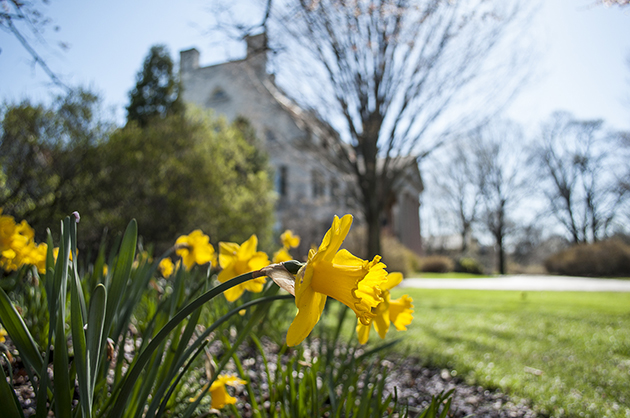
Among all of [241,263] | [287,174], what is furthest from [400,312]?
[287,174]

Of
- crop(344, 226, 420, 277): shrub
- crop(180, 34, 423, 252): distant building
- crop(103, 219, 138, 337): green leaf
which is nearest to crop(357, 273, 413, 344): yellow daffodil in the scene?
crop(103, 219, 138, 337): green leaf

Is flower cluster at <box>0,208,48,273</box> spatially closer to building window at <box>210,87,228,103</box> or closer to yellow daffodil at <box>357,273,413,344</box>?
yellow daffodil at <box>357,273,413,344</box>

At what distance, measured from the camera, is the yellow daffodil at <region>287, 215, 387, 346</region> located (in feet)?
1.89

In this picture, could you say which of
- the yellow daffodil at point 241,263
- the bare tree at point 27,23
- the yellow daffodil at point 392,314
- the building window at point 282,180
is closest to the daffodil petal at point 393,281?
the yellow daffodil at point 392,314

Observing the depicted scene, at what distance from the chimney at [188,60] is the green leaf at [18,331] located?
1961 centimetres

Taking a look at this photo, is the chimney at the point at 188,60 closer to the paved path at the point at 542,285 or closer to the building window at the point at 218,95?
the building window at the point at 218,95

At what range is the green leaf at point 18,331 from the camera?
74cm

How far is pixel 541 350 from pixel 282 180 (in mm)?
16325

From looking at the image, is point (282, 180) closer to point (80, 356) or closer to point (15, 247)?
point (15, 247)

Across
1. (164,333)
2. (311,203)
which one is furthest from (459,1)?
(311,203)

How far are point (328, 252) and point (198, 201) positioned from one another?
6.83 m

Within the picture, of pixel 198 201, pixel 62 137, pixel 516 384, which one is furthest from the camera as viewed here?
pixel 198 201

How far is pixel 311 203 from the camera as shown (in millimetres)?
16188

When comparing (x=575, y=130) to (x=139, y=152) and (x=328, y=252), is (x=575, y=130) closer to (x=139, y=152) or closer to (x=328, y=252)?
(x=139, y=152)
